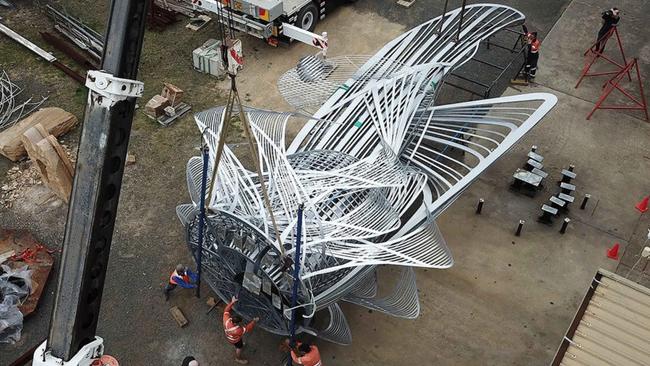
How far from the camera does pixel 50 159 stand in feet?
37.6

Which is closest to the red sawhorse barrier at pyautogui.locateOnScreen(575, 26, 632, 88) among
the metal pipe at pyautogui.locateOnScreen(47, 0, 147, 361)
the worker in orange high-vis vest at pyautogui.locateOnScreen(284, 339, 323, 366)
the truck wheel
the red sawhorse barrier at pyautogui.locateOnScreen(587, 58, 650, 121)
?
the red sawhorse barrier at pyautogui.locateOnScreen(587, 58, 650, 121)

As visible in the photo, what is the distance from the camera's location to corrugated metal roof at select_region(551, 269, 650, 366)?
7.25 m

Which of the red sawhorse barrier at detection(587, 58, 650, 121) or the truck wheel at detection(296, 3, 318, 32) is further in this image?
the truck wheel at detection(296, 3, 318, 32)

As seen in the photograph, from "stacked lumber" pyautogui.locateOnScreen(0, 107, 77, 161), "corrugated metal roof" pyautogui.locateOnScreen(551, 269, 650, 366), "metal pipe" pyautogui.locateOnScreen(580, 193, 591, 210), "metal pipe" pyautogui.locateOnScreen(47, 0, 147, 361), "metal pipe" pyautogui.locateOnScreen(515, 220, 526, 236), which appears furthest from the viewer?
"stacked lumber" pyautogui.locateOnScreen(0, 107, 77, 161)

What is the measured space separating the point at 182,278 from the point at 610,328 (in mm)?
6158

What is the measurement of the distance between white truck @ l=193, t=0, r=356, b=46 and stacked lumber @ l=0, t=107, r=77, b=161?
13.5 feet

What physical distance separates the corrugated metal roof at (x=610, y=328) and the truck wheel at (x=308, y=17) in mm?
10262

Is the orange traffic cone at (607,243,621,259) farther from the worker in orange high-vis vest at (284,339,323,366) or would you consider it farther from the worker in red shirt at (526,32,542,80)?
the worker in orange high-vis vest at (284,339,323,366)

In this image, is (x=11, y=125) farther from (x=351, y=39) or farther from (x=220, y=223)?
(x=351, y=39)

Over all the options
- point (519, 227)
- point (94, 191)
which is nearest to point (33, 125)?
point (94, 191)

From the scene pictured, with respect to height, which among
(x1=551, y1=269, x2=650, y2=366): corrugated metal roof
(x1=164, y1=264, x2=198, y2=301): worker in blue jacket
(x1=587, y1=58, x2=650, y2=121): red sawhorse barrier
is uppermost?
(x1=587, y1=58, x2=650, y2=121): red sawhorse barrier

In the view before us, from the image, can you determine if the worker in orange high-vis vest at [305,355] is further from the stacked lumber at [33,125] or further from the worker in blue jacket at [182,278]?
the stacked lumber at [33,125]

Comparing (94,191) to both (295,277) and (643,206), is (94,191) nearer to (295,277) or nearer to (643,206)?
(295,277)

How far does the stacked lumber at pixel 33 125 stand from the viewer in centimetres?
1255
